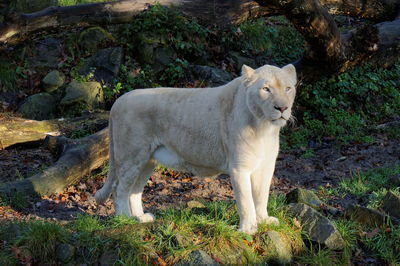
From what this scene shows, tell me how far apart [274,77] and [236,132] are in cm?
68

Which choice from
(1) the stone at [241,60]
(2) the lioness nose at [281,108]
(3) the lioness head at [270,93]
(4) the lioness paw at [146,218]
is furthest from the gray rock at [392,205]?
(1) the stone at [241,60]

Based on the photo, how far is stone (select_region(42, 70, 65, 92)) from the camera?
31.8 feet

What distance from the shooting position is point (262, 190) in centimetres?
468

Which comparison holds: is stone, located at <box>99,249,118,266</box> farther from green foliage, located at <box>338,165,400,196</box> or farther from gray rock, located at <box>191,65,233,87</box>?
gray rock, located at <box>191,65,233,87</box>

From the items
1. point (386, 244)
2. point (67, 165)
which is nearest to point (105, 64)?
point (67, 165)

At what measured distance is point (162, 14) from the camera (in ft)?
34.4

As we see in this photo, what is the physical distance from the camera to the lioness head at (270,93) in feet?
13.5

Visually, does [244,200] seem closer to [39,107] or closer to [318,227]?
[318,227]

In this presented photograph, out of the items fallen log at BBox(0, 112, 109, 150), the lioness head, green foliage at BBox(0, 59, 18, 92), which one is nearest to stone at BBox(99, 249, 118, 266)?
the lioness head

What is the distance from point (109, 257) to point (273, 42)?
8.37 m

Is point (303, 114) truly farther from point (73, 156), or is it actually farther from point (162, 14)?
point (73, 156)

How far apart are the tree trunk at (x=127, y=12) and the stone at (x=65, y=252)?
6798 mm

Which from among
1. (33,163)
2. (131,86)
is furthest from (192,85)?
(33,163)

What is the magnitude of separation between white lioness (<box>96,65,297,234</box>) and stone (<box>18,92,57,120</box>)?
13.9 ft
